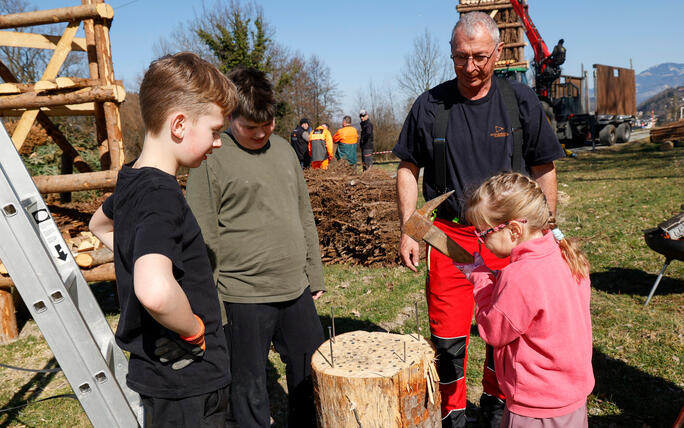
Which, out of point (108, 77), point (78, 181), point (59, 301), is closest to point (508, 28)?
point (108, 77)

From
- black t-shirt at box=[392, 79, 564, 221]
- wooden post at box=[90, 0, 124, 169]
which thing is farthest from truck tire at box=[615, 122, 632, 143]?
black t-shirt at box=[392, 79, 564, 221]

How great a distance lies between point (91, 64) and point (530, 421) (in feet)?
19.1

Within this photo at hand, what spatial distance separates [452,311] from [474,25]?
1.62 m

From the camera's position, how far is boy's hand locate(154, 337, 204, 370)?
168 centimetres

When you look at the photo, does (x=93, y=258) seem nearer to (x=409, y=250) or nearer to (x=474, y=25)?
(x=409, y=250)

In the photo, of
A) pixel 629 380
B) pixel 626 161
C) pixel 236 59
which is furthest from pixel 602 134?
pixel 629 380

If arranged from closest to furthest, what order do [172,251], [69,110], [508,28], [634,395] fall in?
[172,251] → [634,395] → [69,110] → [508,28]

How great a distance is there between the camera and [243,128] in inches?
98.5

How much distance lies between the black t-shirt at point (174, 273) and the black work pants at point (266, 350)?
28.0 inches

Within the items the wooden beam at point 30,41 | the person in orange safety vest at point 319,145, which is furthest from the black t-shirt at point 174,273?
the person in orange safety vest at point 319,145

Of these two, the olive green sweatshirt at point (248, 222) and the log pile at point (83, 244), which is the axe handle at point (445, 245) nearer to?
the olive green sweatshirt at point (248, 222)

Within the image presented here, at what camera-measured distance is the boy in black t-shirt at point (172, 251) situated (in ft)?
4.98

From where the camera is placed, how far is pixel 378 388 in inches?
85.7

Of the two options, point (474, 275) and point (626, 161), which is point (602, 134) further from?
point (474, 275)
